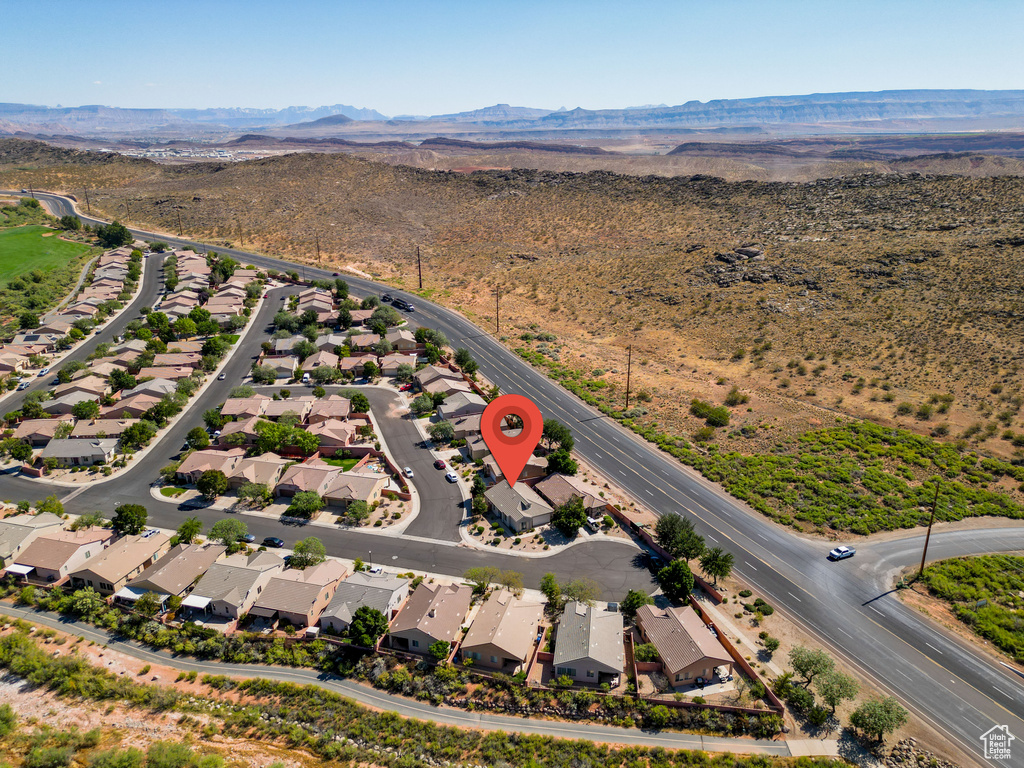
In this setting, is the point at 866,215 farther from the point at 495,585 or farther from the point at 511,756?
the point at 511,756

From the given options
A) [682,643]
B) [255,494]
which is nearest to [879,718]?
[682,643]

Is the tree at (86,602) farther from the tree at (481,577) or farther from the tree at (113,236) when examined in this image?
the tree at (113,236)

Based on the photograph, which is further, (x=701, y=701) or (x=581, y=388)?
(x=581, y=388)

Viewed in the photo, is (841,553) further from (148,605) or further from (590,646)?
(148,605)

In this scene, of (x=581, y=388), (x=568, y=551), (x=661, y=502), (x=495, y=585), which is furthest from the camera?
(x=581, y=388)

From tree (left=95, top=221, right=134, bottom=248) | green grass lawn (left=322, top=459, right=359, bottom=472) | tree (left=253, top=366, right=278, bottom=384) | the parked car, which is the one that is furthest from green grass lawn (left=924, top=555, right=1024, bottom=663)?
tree (left=95, top=221, right=134, bottom=248)

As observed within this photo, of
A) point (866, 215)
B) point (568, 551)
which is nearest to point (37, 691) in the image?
point (568, 551)
